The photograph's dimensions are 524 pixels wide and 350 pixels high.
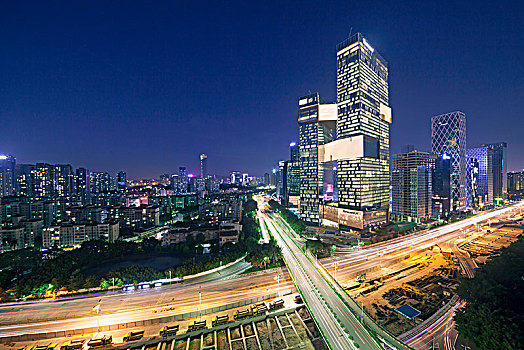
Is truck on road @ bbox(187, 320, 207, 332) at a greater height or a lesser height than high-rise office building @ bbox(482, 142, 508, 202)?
lesser

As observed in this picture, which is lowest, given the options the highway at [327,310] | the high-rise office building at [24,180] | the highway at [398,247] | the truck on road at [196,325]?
the highway at [398,247]

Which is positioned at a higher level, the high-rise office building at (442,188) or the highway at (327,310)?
the high-rise office building at (442,188)

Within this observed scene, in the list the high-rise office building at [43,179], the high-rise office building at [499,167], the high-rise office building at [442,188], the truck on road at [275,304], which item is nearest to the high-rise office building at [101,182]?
the high-rise office building at [43,179]

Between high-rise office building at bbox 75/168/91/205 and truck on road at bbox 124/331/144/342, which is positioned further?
high-rise office building at bbox 75/168/91/205

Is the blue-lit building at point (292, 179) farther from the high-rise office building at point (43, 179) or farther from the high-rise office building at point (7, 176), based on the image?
the high-rise office building at point (7, 176)

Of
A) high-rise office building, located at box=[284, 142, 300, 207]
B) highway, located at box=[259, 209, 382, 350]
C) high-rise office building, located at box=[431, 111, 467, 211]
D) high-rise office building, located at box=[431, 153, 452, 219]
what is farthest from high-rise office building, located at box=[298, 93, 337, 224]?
high-rise office building, located at box=[431, 111, 467, 211]

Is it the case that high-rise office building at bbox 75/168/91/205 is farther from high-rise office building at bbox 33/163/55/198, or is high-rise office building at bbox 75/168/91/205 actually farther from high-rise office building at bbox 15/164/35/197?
high-rise office building at bbox 15/164/35/197

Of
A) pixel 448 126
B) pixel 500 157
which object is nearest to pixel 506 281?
pixel 448 126

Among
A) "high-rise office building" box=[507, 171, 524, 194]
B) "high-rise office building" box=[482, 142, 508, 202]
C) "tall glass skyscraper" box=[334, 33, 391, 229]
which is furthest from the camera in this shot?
"high-rise office building" box=[507, 171, 524, 194]
